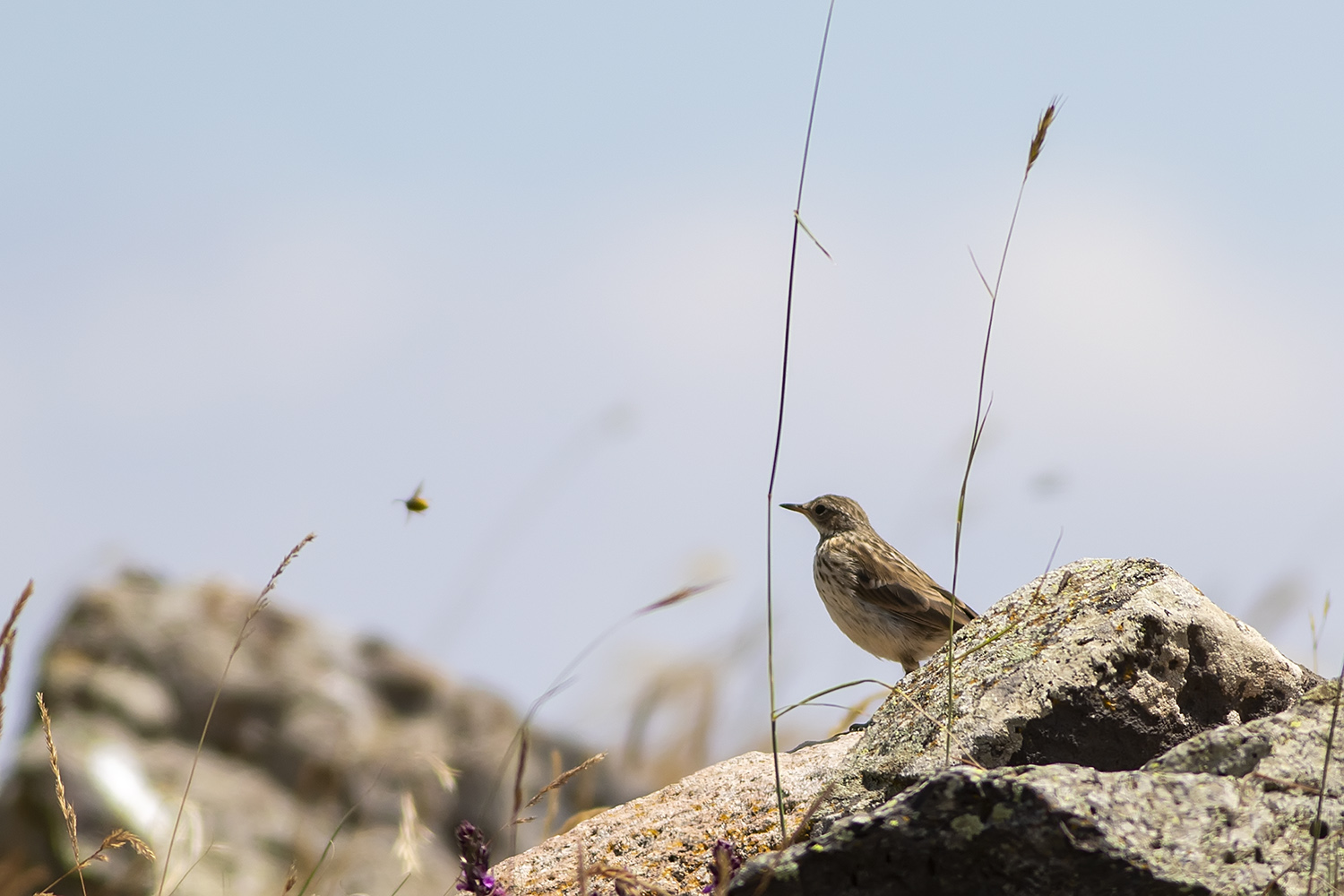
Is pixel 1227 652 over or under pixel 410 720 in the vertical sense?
under

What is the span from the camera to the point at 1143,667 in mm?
3111

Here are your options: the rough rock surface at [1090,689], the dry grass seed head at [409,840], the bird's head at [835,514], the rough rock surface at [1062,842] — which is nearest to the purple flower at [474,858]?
the dry grass seed head at [409,840]

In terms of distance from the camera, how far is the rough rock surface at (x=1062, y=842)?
2.03 metres

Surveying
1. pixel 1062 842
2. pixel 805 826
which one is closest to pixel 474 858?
pixel 805 826

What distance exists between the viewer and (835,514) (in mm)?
7844

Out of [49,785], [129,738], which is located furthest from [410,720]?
[49,785]

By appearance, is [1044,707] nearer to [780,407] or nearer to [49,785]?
[780,407]

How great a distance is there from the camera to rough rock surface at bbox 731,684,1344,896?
6.67ft

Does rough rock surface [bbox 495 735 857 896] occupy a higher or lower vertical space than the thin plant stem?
higher

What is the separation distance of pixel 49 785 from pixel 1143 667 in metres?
6.37

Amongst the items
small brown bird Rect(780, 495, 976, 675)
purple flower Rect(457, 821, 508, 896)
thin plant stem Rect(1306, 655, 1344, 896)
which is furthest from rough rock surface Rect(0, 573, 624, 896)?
thin plant stem Rect(1306, 655, 1344, 896)

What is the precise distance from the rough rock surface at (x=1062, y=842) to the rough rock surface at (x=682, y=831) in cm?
103

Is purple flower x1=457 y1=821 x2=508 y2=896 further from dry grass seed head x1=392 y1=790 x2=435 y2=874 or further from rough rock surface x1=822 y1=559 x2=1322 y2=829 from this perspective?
rough rock surface x1=822 y1=559 x2=1322 y2=829

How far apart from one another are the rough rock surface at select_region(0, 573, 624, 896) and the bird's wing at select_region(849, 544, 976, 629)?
207 centimetres
